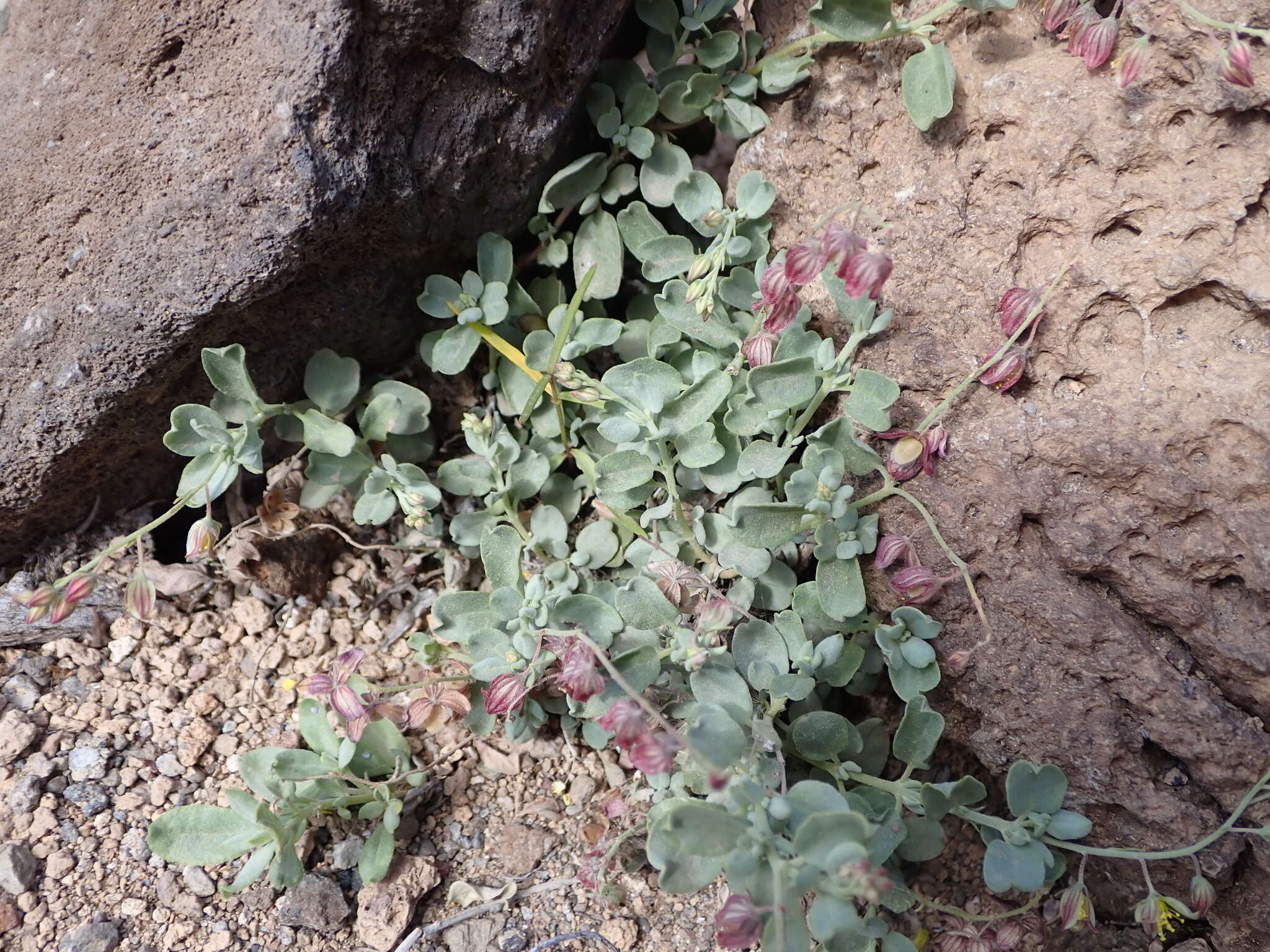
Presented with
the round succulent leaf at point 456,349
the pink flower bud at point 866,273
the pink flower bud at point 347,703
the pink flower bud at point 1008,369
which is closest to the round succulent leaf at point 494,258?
the round succulent leaf at point 456,349

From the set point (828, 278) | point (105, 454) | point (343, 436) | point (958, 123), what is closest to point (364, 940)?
point (343, 436)

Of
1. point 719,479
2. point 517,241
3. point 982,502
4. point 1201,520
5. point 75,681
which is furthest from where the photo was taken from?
point 517,241

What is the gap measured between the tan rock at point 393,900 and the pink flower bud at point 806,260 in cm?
142

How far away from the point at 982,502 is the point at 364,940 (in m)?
1.50

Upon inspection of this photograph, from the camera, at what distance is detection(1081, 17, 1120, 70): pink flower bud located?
1648mm

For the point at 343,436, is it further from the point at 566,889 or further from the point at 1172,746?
the point at 1172,746

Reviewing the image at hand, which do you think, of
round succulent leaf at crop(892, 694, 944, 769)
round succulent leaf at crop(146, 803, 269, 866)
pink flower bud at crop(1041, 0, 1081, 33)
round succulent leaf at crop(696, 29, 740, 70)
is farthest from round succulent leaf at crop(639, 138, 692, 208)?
round succulent leaf at crop(146, 803, 269, 866)

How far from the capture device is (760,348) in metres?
1.89

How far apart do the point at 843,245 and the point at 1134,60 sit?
58 centimetres

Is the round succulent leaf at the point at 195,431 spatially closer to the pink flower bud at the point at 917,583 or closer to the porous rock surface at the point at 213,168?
the porous rock surface at the point at 213,168

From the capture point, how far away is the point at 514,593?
6.18ft

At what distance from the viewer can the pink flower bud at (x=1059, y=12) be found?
5.60 feet

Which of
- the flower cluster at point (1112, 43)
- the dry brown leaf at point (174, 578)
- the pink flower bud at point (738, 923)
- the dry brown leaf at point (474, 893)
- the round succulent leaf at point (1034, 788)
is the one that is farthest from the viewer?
the dry brown leaf at point (174, 578)

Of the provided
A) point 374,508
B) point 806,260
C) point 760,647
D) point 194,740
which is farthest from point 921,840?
point 194,740
